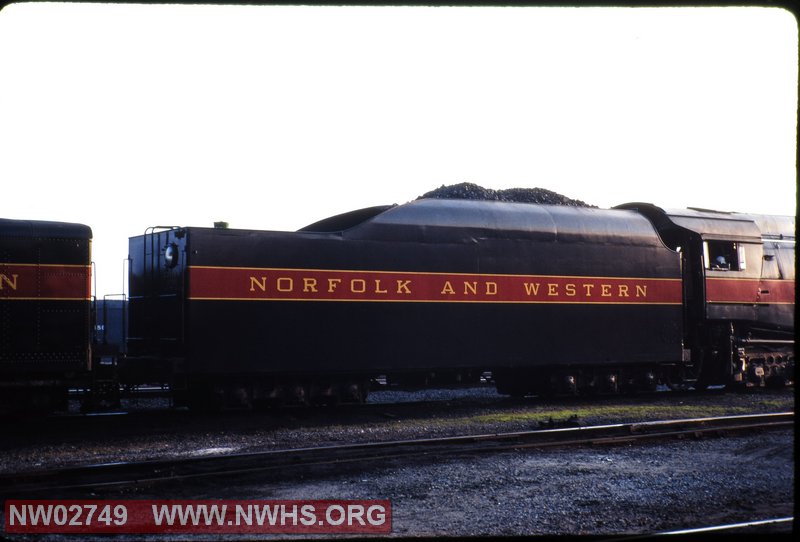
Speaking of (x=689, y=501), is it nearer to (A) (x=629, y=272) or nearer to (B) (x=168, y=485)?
(B) (x=168, y=485)

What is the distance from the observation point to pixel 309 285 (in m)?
13.6

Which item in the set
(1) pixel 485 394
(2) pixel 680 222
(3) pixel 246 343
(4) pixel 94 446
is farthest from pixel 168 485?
(2) pixel 680 222

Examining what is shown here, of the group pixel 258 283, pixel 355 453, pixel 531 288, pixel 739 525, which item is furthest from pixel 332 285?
pixel 739 525

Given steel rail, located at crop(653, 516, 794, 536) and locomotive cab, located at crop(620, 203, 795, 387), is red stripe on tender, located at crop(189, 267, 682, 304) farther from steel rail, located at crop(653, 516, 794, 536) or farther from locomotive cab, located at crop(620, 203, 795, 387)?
steel rail, located at crop(653, 516, 794, 536)

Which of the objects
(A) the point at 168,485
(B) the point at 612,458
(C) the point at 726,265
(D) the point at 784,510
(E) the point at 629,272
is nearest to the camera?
(D) the point at 784,510

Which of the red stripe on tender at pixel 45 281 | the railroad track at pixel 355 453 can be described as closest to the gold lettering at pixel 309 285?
the red stripe on tender at pixel 45 281

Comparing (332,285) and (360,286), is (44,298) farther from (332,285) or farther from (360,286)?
(360,286)

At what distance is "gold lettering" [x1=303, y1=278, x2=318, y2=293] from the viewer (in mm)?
13578

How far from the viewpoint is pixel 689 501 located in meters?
7.71

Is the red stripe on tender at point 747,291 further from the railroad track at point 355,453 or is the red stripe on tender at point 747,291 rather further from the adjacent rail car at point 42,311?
the adjacent rail car at point 42,311

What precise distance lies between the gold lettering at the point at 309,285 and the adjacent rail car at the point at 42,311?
349cm

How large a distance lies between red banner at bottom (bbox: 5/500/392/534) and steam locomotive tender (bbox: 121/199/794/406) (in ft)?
17.1

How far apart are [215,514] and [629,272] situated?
12.0 meters

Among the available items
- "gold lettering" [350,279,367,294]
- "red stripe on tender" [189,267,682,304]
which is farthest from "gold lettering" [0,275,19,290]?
"gold lettering" [350,279,367,294]
